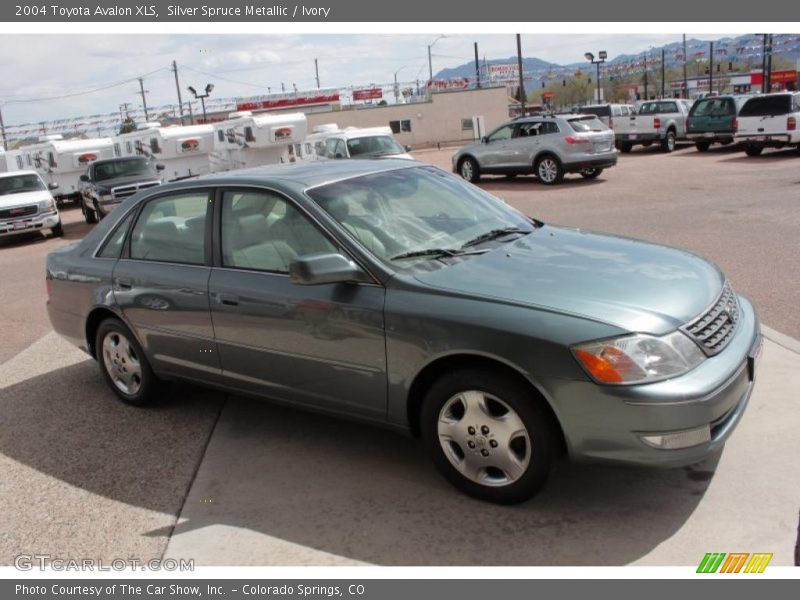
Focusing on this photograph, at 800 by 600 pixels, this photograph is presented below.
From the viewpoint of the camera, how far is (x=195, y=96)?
57.3 m

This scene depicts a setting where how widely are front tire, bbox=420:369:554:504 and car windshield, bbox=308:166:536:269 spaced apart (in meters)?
0.77

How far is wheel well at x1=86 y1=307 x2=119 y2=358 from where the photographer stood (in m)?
5.30

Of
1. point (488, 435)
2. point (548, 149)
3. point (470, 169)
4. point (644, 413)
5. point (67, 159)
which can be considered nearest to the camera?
point (644, 413)

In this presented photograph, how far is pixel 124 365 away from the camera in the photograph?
5.33 metres

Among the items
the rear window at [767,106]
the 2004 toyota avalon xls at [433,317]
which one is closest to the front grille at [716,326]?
the 2004 toyota avalon xls at [433,317]

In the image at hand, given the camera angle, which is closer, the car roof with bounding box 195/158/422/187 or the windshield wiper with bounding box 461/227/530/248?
the windshield wiper with bounding box 461/227/530/248

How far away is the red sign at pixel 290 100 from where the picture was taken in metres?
57.5

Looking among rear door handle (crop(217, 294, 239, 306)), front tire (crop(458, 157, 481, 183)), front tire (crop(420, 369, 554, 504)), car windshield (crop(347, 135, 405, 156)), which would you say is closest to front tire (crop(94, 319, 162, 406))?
rear door handle (crop(217, 294, 239, 306))

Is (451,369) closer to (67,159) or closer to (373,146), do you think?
(373,146)

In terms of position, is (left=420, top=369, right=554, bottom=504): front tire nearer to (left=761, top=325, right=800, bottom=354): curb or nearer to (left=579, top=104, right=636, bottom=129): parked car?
(left=761, top=325, right=800, bottom=354): curb

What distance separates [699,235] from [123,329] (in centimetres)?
801

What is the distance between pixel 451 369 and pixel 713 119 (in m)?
23.8

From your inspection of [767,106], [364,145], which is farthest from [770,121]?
[364,145]

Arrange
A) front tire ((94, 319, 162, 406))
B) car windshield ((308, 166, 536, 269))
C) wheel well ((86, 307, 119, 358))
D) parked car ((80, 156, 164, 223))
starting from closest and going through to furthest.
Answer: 1. car windshield ((308, 166, 536, 269))
2. front tire ((94, 319, 162, 406))
3. wheel well ((86, 307, 119, 358))
4. parked car ((80, 156, 164, 223))
